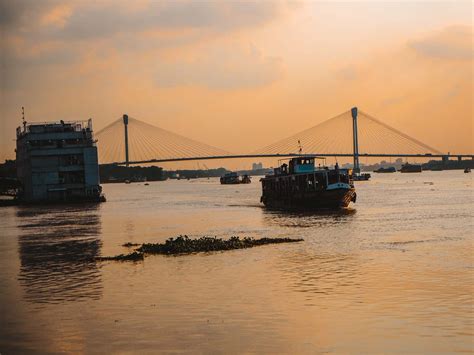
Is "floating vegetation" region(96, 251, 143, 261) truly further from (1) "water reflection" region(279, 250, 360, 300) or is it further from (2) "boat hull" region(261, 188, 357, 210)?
(2) "boat hull" region(261, 188, 357, 210)

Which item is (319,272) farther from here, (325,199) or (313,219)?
(325,199)

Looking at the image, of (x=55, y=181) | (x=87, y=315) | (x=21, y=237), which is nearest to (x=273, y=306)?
(x=87, y=315)

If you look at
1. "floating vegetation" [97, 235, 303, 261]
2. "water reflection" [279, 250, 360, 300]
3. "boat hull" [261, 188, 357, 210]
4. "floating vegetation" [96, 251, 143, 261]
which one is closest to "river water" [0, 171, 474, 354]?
"water reflection" [279, 250, 360, 300]

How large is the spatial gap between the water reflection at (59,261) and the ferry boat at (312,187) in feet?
83.5

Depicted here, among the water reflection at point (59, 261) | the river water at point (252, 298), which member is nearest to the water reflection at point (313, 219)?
the river water at point (252, 298)

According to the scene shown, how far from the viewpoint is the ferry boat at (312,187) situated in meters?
73.7

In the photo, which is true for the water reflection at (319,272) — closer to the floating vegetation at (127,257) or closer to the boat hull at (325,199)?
the floating vegetation at (127,257)

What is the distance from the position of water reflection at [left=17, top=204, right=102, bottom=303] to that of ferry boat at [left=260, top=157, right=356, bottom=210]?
25.5 m

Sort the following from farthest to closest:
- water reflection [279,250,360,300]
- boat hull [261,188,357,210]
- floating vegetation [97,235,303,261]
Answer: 1. boat hull [261,188,357,210]
2. floating vegetation [97,235,303,261]
3. water reflection [279,250,360,300]

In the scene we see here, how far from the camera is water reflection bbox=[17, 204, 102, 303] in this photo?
25.0m

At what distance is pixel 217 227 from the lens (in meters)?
55.6

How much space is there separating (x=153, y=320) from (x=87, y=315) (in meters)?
2.24

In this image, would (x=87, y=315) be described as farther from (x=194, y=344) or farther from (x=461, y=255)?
(x=461, y=255)

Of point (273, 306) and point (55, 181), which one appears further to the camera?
point (55, 181)
